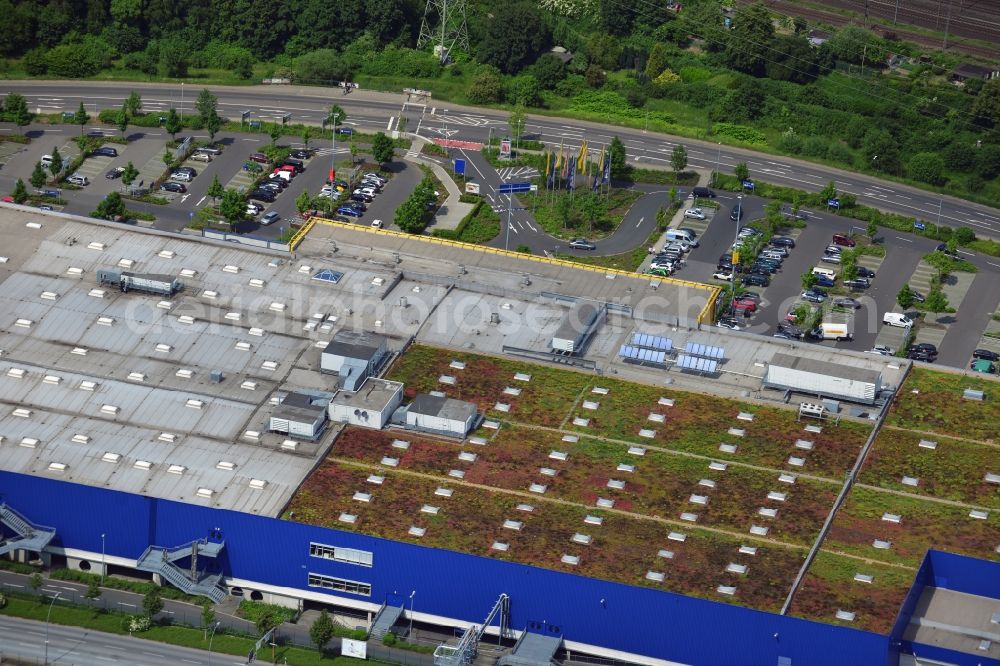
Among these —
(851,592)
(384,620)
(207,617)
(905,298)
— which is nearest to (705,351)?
(851,592)

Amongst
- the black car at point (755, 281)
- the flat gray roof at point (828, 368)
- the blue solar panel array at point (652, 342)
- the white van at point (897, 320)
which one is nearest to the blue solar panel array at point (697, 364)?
the blue solar panel array at point (652, 342)

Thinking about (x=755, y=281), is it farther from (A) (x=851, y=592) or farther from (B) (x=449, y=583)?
(B) (x=449, y=583)

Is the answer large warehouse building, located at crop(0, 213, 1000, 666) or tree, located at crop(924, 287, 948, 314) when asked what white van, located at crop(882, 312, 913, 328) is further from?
large warehouse building, located at crop(0, 213, 1000, 666)

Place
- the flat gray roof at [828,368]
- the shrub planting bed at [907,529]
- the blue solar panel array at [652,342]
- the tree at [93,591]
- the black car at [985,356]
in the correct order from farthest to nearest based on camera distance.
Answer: the black car at [985,356] → the blue solar panel array at [652,342] → the flat gray roof at [828,368] → the tree at [93,591] → the shrub planting bed at [907,529]

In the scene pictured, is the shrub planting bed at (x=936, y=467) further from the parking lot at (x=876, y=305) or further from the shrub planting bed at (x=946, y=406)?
the parking lot at (x=876, y=305)

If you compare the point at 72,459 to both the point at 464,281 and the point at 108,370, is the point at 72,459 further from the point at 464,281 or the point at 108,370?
the point at 464,281

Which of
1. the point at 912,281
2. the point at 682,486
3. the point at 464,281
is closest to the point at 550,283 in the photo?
the point at 464,281
